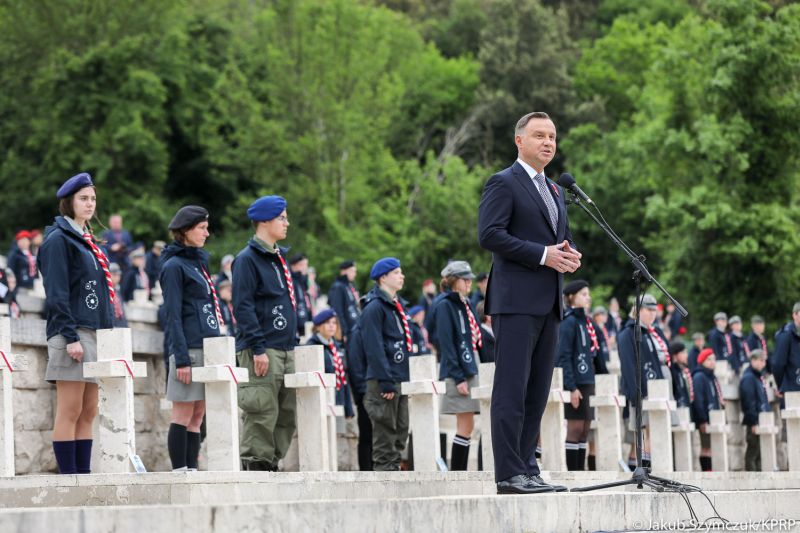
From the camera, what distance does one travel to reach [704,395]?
20.0m

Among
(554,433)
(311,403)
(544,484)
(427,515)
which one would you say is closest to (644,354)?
(554,433)

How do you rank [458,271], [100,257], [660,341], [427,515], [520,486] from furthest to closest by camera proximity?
[660,341] → [458,271] → [100,257] → [520,486] → [427,515]

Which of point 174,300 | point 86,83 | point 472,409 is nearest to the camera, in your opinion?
point 174,300

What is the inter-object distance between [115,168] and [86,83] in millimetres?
2502

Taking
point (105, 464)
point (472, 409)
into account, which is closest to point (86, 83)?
point (472, 409)

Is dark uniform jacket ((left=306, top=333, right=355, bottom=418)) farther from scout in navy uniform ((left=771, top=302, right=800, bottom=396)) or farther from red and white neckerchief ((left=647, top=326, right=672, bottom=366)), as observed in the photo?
scout in navy uniform ((left=771, top=302, right=800, bottom=396))

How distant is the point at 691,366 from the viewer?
22609 millimetres

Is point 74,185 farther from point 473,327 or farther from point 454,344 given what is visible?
point 473,327

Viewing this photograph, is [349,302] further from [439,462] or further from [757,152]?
[757,152]

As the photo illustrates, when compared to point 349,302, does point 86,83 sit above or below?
above

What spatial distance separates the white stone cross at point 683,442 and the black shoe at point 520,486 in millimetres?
9733

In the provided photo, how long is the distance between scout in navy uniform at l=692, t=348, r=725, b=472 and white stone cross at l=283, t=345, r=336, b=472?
975cm

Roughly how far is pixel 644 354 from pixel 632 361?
2.88ft

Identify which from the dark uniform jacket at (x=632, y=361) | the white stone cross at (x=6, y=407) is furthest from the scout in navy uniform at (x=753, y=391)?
the white stone cross at (x=6, y=407)
